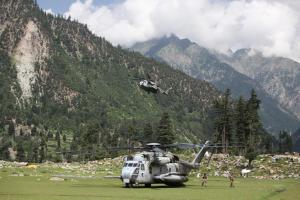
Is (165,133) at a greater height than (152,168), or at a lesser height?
greater

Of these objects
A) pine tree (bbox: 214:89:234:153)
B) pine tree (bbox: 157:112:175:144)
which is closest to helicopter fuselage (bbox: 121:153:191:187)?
pine tree (bbox: 214:89:234:153)

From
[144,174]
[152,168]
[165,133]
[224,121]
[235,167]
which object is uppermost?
[224,121]

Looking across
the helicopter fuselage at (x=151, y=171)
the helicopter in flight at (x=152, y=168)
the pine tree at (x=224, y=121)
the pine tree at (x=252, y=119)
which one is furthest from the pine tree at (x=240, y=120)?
the helicopter fuselage at (x=151, y=171)

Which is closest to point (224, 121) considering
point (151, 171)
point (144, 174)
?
point (151, 171)

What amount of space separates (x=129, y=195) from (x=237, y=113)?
89187 mm

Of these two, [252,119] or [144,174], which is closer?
[144,174]

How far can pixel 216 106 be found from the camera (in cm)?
13062

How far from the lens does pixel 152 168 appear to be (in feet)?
173

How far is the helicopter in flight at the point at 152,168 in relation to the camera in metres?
50.5

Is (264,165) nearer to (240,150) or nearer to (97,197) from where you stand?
(240,150)

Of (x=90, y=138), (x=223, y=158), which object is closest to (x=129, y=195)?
(x=223, y=158)

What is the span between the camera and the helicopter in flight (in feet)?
166

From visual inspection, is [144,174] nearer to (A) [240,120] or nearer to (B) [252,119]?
(B) [252,119]

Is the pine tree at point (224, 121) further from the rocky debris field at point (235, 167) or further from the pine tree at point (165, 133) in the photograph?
the rocky debris field at point (235, 167)
